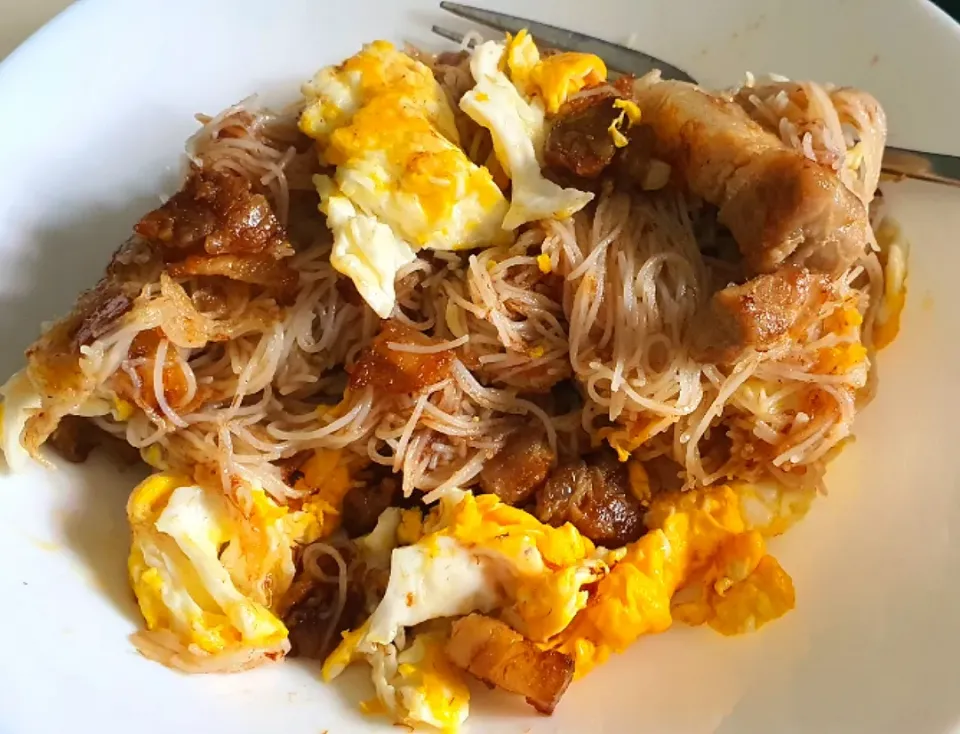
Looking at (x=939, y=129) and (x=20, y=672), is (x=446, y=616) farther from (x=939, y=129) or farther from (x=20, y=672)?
(x=939, y=129)

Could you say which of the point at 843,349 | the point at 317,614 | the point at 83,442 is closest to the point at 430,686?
the point at 317,614

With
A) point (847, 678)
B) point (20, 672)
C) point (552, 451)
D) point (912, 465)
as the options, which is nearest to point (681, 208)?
point (552, 451)

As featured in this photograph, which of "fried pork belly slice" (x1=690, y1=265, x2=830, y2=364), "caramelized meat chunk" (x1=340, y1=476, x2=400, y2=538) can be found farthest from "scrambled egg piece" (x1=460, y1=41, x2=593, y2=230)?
"caramelized meat chunk" (x1=340, y1=476, x2=400, y2=538)

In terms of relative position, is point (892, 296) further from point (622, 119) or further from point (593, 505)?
point (593, 505)

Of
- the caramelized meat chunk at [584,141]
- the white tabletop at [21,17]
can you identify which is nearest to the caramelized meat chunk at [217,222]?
the caramelized meat chunk at [584,141]

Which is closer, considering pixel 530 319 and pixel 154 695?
pixel 154 695

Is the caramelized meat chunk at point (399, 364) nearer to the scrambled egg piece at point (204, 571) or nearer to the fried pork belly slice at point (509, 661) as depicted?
the scrambled egg piece at point (204, 571)
